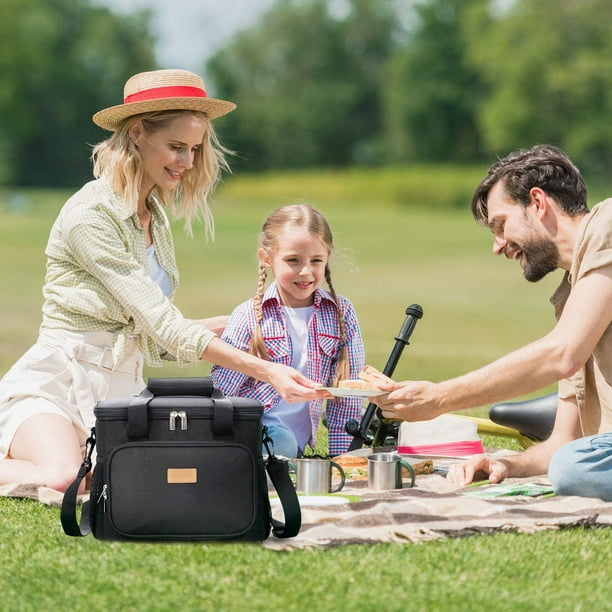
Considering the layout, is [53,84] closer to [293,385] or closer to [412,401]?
[293,385]

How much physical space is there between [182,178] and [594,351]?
85.4 inches

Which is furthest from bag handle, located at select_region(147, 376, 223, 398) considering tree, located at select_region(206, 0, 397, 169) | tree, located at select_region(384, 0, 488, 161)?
tree, located at select_region(206, 0, 397, 169)

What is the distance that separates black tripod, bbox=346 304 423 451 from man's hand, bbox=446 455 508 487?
62 cm

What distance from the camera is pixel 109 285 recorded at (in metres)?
4.72

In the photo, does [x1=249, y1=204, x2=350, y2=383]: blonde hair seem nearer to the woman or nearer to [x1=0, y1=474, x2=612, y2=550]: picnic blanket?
the woman

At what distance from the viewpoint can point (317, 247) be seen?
5.34 m

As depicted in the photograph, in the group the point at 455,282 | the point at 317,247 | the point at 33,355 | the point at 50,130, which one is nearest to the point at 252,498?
the point at 33,355

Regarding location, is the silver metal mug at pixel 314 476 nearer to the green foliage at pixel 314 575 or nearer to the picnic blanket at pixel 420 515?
the picnic blanket at pixel 420 515

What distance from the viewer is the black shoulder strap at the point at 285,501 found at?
3482mm

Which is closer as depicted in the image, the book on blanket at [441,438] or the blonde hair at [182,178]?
the blonde hair at [182,178]

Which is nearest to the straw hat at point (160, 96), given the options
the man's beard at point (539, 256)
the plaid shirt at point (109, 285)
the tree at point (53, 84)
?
the plaid shirt at point (109, 285)

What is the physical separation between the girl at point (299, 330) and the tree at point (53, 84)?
59555 mm

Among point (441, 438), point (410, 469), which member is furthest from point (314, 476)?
point (441, 438)

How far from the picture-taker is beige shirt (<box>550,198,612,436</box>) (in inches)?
158
